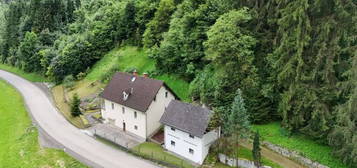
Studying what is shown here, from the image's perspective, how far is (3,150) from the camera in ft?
119

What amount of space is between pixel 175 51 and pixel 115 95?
10486 millimetres

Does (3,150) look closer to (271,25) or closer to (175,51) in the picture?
(175,51)

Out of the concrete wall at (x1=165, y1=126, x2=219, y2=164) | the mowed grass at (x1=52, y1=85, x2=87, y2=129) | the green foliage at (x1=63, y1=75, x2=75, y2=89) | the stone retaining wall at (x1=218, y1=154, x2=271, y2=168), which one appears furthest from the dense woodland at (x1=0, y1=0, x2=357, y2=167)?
the green foliage at (x1=63, y1=75, x2=75, y2=89)

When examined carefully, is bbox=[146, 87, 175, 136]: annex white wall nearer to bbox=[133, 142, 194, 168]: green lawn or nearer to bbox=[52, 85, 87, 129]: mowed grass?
bbox=[133, 142, 194, 168]: green lawn

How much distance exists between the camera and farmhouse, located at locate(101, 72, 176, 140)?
117ft

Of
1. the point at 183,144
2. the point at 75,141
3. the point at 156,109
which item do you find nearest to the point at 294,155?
the point at 183,144

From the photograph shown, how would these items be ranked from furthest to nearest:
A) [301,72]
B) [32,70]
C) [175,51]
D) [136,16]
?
[32,70]
[136,16]
[175,51]
[301,72]

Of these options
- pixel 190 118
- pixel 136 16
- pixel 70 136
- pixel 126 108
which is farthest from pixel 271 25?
pixel 136 16

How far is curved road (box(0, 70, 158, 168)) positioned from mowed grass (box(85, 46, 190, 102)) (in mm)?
9304

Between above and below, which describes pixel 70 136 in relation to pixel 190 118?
below

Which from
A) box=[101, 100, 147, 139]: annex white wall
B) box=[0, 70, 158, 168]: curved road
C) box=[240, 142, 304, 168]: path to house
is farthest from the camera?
box=[101, 100, 147, 139]: annex white wall

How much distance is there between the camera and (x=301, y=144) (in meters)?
31.1

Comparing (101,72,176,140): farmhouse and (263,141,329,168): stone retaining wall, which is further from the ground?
(101,72,176,140): farmhouse

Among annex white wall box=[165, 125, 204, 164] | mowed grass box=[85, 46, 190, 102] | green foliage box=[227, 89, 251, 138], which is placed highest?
mowed grass box=[85, 46, 190, 102]
